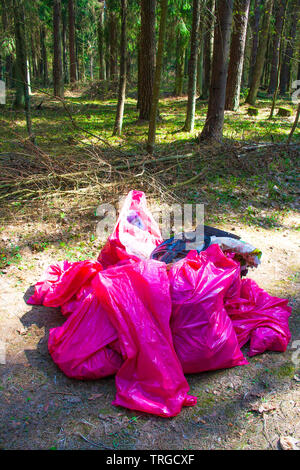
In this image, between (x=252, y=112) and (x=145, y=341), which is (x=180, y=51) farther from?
(x=145, y=341)

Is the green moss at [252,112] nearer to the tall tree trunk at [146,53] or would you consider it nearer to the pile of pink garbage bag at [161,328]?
the tall tree trunk at [146,53]

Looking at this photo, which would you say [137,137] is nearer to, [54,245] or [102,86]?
[102,86]

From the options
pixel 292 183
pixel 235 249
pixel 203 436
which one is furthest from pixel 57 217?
pixel 292 183

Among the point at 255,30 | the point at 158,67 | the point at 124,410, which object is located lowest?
the point at 124,410

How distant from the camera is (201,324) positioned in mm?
2529

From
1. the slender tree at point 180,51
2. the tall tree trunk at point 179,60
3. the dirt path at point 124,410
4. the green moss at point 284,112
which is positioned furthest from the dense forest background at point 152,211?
the tall tree trunk at point 179,60

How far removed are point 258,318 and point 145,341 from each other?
1.06m

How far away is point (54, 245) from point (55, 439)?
8.39ft

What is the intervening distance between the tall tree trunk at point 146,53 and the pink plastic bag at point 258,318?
8.13 m

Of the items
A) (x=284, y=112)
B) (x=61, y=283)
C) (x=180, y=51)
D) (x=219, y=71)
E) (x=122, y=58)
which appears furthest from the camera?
(x=180, y=51)

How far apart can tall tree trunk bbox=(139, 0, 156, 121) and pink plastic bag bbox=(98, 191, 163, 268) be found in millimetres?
7029

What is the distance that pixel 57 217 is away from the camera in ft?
15.6

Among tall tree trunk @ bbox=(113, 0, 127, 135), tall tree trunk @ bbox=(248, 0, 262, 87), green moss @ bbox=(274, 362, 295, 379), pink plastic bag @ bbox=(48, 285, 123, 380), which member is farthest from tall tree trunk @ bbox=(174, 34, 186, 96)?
green moss @ bbox=(274, 362, 295, 379)

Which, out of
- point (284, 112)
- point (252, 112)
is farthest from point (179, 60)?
point (284, 112)
